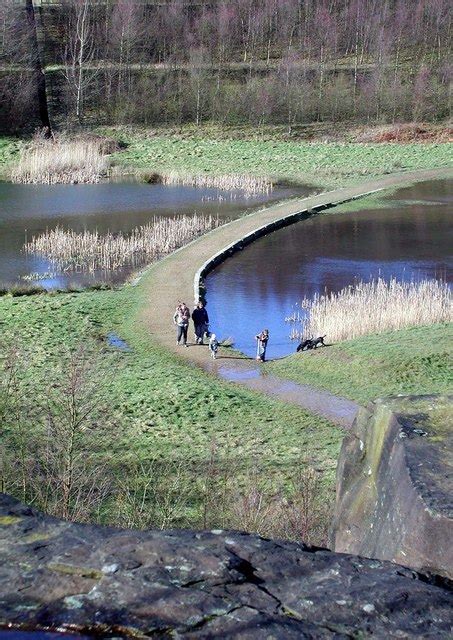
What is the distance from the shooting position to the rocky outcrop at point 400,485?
5066 millimetres

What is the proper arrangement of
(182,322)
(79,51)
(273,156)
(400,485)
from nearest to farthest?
(400,485)
(182,322)
(273,156)
(79,51)

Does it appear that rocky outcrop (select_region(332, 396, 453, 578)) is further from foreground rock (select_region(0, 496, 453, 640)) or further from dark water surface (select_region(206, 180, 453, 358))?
dark water surface (select_region(206, 180, 453, 358))

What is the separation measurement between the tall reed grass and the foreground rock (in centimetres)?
4373

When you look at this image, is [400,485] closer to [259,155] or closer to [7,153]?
[259,155]

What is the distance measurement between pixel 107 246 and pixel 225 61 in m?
49.4

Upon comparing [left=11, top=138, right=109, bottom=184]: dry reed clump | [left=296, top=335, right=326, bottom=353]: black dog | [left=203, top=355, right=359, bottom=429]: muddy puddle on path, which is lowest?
[left=203, top=355, right=359, bottom=429]: muddy puddle on path

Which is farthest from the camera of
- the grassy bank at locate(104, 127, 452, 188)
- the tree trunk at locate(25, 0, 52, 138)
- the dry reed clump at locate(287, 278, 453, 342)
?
the tree trunk at locate(25, 0, 52, 138)

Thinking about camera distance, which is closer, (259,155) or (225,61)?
(259,155)

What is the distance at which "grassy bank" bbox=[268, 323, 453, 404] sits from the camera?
62.3 feet

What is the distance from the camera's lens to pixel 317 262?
33375 mm

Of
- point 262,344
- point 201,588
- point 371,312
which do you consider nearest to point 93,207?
point 371,312

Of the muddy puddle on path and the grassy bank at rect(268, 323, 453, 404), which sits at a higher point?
the grassy bank at rect(268, 323, 453, 404)

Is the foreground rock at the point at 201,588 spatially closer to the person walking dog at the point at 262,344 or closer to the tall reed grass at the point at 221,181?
the person walking dog at the point at 262,344

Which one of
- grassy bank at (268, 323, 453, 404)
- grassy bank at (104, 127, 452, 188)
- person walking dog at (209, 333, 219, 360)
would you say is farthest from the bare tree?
A: grassy bank at (268, 323, 453, 404)
